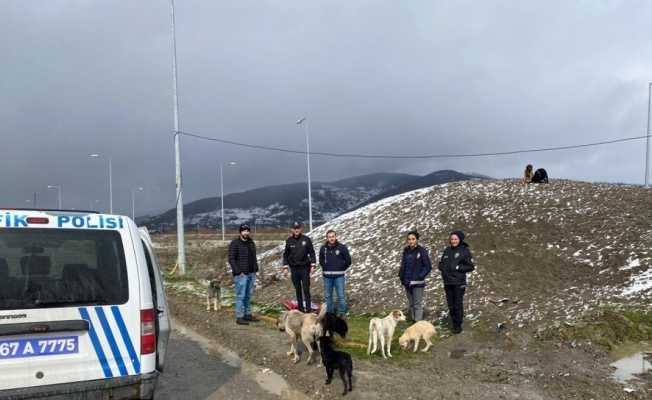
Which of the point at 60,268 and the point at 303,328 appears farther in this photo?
the point at 303,328

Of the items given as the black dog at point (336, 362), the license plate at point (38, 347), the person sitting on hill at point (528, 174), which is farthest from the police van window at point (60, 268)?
the person sitting on hill at point (528, 174)

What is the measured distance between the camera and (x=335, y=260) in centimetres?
1038

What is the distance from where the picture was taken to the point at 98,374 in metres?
4.14

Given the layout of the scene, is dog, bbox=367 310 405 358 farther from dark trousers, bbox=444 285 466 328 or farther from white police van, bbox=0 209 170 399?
white police van, bbox=0 209 170 399

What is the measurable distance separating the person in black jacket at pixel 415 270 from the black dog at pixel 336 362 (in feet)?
11.2

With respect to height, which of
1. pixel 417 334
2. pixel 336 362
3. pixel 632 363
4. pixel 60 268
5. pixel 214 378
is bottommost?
pixel 632 363

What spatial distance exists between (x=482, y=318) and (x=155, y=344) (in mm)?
7825

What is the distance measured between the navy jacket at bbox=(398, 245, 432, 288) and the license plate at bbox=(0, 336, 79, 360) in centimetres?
674

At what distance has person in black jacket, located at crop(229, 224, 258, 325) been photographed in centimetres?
1062

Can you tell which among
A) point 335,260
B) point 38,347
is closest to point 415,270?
point 335,260

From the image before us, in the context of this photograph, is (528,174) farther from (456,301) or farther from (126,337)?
(126,337)

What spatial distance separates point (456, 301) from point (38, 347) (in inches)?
288

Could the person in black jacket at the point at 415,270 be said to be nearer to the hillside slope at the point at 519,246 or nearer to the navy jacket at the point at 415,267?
the navy jacket at the point at 415,267

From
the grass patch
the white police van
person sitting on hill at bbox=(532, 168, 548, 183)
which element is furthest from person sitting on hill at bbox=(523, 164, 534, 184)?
the white police van
